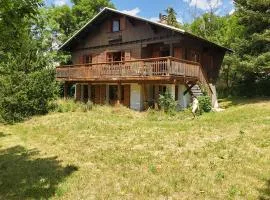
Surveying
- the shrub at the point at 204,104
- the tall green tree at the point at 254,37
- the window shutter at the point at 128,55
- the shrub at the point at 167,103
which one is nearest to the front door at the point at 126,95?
the window shutter at the point at 128,55

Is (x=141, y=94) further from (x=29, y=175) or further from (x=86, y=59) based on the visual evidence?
(x=29, y=175)

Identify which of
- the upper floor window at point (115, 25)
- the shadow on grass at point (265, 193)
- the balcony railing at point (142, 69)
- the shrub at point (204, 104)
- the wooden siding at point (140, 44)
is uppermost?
the upper floor window at point (115, 25)

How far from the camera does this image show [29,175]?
10297 mm

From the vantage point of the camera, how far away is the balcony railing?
2008 cm

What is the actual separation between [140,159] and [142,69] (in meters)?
10.8

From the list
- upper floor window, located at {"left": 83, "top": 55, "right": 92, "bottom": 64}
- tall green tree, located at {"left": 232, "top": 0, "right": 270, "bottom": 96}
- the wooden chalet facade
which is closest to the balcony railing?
the wooden chalet facade

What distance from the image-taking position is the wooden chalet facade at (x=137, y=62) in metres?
21.4

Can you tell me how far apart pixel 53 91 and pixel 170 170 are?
1570 cm

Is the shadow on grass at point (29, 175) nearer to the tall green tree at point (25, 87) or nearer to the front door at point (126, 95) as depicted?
the tall green tree at point (25, 87)

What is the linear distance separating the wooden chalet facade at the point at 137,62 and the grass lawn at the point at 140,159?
3790mm

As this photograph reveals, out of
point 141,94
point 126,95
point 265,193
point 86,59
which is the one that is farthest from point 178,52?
point 265,193

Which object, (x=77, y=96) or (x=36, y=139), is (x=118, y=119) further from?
(x=77, y=96)

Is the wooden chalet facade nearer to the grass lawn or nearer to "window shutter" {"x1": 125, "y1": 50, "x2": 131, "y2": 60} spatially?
"window shutter" {"x1": 125, "y1": 50, "x2": 131, "y2": 60}

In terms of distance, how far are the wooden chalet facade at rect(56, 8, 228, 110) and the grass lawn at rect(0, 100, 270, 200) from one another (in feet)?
12.4
